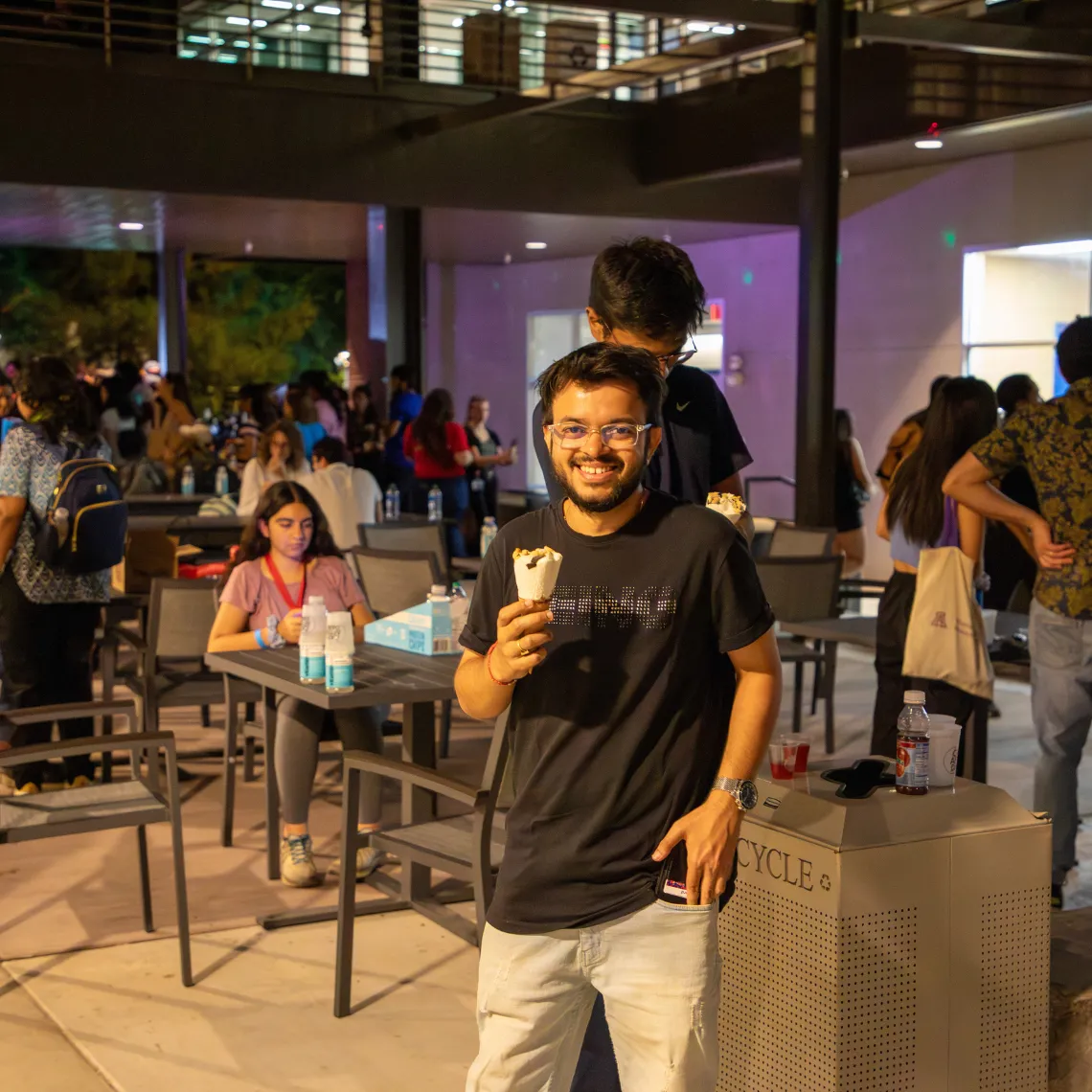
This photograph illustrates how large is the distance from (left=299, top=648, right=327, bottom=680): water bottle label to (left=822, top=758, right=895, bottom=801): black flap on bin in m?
1.88

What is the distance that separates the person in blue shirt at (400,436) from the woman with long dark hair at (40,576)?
652cm

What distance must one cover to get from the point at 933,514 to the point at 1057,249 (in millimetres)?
8845

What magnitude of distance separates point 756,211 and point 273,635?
1100 cm

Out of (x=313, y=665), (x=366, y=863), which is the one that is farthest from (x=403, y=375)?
(x=313, y=665)

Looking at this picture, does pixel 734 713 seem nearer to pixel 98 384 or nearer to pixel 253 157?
pixel 253 157

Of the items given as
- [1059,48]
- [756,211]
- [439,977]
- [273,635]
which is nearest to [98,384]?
[756,211]

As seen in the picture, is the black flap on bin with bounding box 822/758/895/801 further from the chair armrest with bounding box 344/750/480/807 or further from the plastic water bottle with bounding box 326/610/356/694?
the plastic water bottle with bounding box 326/610/356/694

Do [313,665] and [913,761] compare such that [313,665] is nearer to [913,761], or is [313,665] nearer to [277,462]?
[913,761]

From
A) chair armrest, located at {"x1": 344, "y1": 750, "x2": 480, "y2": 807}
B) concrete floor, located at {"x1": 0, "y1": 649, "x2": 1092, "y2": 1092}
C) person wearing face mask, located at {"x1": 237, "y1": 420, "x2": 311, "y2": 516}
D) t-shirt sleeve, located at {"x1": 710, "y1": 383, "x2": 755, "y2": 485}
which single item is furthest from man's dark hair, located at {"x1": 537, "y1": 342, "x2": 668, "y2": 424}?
person wearing face mask, located at {"x1": 237, "y1": 420, "x2": 311, "y2": 516}

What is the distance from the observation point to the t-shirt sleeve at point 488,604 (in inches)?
91.0

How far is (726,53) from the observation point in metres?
10.2

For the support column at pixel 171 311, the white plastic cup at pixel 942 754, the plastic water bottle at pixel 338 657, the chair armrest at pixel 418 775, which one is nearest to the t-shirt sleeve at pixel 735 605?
the white plastic cup at pixel 942 754

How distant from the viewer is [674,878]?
2.22m

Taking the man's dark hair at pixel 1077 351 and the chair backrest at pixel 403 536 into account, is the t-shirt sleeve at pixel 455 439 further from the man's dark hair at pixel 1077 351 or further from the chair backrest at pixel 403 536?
the man's dark hair at pixel 1077 351
